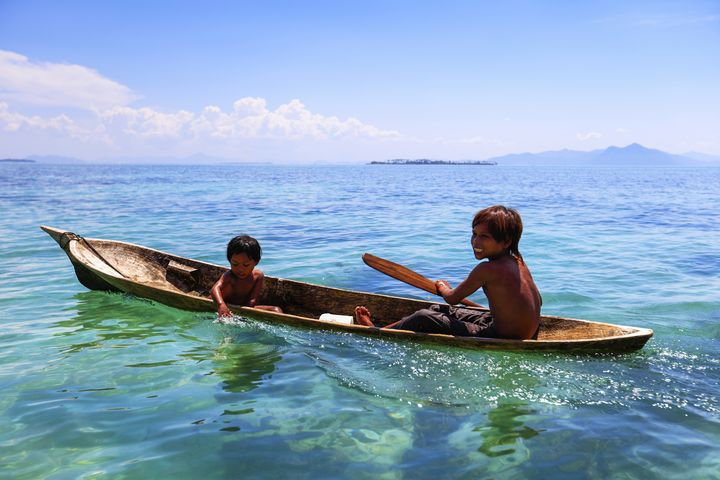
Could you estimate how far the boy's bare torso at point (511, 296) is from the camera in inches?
202

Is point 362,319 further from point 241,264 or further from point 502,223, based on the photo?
point 502,223

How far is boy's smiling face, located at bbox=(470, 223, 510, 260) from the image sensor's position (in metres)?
5.09

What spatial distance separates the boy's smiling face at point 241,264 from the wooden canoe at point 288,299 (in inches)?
19.8

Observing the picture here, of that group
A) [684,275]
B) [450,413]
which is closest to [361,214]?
[684,275]

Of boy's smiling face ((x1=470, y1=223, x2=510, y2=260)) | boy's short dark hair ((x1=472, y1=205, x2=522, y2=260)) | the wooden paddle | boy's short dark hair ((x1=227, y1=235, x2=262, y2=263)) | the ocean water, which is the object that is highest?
boy's short dark hair ((x1=472, y1=205, x2=522, y2=260))

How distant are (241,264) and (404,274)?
6.72ft

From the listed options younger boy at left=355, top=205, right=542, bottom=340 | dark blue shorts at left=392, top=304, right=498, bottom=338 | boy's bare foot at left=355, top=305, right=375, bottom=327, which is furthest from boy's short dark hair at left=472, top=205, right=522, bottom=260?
boy's bare foot at left=355, top=305, right=375, bottom=327

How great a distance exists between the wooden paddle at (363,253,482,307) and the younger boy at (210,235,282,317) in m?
1.42

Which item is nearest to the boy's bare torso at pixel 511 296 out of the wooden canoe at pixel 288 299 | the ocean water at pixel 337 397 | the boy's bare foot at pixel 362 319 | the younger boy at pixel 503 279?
the younger boy at pixel 503 279

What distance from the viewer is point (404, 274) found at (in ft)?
21.3

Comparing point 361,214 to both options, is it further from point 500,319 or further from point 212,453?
point 212,453

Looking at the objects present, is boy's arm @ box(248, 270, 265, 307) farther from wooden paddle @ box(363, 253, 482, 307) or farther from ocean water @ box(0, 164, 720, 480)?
wooden paddle @ box(363, 253, 482, 307)

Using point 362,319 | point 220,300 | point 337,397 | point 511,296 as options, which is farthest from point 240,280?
point 511,296

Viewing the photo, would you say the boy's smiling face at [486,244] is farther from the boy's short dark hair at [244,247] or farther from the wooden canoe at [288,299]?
the boy's short dark hair at [244,247]
